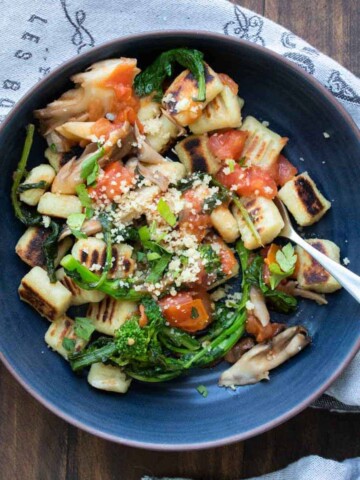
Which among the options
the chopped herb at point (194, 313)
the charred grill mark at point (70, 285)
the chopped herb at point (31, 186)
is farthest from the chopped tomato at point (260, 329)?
the chopped herb at point (31, 186)

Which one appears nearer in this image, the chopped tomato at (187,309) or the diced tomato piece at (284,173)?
the chopped tomato at (187,309)

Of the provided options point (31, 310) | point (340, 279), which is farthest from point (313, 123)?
point (31, 310)

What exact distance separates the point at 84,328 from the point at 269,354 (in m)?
0.84

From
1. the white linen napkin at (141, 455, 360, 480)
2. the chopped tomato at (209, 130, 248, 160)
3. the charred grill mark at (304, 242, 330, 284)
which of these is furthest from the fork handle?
the white linen napkin at (141, 455, 360, 480)

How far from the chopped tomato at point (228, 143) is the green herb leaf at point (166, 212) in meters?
0.34

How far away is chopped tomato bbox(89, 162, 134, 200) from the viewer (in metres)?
2.90

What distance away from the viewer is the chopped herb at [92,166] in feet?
9.46

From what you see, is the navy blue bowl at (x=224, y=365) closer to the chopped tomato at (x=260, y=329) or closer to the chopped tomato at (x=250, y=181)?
the chopped tomato at (x=260, y=329)

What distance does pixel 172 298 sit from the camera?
2.94 metres

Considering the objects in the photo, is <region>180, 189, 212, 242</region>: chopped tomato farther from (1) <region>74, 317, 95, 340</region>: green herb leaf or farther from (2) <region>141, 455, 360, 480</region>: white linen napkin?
(2) <region>141, 455, 360, 480</region>: white linen napkin

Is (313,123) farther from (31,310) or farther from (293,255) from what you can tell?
(31,310)

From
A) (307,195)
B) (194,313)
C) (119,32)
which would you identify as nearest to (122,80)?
(119,32)

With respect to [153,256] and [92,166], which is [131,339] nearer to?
[153,256]

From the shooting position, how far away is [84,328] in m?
2.97
